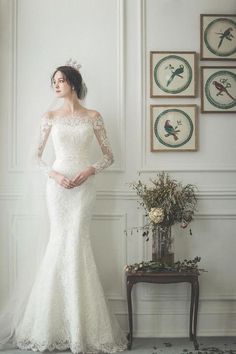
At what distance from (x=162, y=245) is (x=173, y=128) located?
3.41 feet

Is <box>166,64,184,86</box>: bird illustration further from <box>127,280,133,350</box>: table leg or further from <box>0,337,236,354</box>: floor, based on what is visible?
<box>0,337,236,354</box>: floor

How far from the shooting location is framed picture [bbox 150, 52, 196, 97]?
3.75 meters

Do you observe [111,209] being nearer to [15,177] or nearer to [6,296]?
[15,177]

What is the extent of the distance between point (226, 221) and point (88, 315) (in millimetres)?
1465

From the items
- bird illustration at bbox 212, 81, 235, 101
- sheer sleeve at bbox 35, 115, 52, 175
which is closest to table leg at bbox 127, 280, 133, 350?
sheer sleeve at bbox 35, 115, 52, 175

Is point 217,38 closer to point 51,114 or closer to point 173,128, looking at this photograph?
point 173,128

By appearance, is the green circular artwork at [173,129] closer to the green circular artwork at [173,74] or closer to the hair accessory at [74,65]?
the green circular artwork at [173,74]

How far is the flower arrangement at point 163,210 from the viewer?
11.2 ft

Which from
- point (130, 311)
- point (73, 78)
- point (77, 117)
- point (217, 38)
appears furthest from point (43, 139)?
point (217, 38)

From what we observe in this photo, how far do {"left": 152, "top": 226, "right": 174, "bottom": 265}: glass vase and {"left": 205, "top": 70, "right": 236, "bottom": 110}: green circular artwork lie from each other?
1.21 meters

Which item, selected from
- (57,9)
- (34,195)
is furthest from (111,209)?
(57,9)

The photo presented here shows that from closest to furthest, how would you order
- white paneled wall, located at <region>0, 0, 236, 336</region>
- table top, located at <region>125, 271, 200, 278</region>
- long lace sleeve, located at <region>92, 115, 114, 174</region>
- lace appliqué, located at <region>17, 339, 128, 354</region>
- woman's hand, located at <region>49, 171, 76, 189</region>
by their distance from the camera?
1. lace appliqué, located at <region>17, 339, 128, 354</region>
2. woman's hand, located at <region>49, 171, 76, 189</region>
3. table top, located at <region>125, 271, 200, 278</region>
4. long lace sleeve, located at <region>92, 115, 114, 174</region>
5. white paneled wall, located at <region>0, 0, 236, 336</region>

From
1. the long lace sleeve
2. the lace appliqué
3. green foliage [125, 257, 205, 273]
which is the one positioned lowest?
the lace appliqué

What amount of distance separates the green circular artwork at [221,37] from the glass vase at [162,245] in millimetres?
1649
